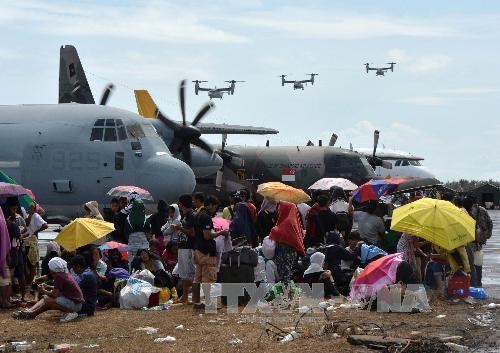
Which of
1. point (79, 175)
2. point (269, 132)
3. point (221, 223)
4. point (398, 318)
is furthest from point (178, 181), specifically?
point (269, 132)

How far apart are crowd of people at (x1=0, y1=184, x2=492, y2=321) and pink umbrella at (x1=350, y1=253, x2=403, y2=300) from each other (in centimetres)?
18

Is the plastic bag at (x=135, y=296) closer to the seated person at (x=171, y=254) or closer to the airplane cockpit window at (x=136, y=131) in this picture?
the seated person at (x=171, y=254)

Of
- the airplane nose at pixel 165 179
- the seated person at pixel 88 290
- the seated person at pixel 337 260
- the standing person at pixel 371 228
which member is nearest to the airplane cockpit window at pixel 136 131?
the airplane nose at pixel 165 179

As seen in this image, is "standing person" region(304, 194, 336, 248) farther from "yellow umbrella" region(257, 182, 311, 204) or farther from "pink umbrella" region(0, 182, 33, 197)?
"pink umbrella" region(0, 182, 33, 197)

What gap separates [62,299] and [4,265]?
138cm

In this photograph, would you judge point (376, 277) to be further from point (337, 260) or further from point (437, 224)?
point (337, 260)

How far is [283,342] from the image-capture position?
10266mm

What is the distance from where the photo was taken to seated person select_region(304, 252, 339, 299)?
46.3 ft

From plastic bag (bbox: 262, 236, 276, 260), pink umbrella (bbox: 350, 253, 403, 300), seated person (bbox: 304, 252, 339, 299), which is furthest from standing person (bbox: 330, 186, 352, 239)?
pink umbrella (bbox: 350, 253, 403, 300)

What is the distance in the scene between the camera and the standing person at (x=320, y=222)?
53.1ft

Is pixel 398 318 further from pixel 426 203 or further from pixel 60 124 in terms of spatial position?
pixel 60 124

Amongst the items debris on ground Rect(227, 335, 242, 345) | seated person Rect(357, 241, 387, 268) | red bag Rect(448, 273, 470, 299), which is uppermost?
seated person Rect(357, 241, 387, 268)

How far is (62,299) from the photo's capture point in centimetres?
1260

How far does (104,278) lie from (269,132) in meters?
36.5
